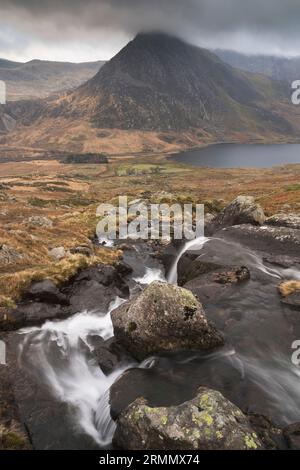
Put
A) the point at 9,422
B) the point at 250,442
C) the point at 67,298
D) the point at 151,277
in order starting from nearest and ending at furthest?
1. the point at 250,442
2. the point at 9,422
3. the point at 67,298
4. the point at 151,277

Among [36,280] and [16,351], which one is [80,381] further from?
[36,280]

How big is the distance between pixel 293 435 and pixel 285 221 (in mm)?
28993

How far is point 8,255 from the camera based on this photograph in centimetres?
3023

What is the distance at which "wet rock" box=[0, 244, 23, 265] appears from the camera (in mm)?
29469

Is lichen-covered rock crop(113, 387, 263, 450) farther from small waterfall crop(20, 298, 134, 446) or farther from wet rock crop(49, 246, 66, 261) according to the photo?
wet rock crop(49, 246, 66, 261)

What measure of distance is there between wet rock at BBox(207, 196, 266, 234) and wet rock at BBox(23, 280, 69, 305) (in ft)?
82.0

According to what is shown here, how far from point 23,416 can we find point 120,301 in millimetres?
12028

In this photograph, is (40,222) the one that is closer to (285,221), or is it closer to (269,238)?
(269,238)

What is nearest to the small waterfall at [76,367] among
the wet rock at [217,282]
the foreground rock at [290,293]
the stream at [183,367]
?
the stream at [183,367]

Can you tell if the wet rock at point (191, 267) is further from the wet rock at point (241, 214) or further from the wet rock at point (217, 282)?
the wet rock at point (241, 214)

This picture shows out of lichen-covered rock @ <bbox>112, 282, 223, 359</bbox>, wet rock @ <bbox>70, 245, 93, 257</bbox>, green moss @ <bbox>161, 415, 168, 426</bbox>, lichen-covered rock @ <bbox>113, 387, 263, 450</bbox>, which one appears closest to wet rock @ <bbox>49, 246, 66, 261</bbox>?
wet rock @ <bbox>70, 245, 93, 257</bbox>

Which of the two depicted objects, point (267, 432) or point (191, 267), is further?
point (191, 267)

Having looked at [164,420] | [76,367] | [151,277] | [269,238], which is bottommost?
[76,367]

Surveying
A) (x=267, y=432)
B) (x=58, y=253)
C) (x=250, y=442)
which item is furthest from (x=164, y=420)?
(x=58, y=253)
